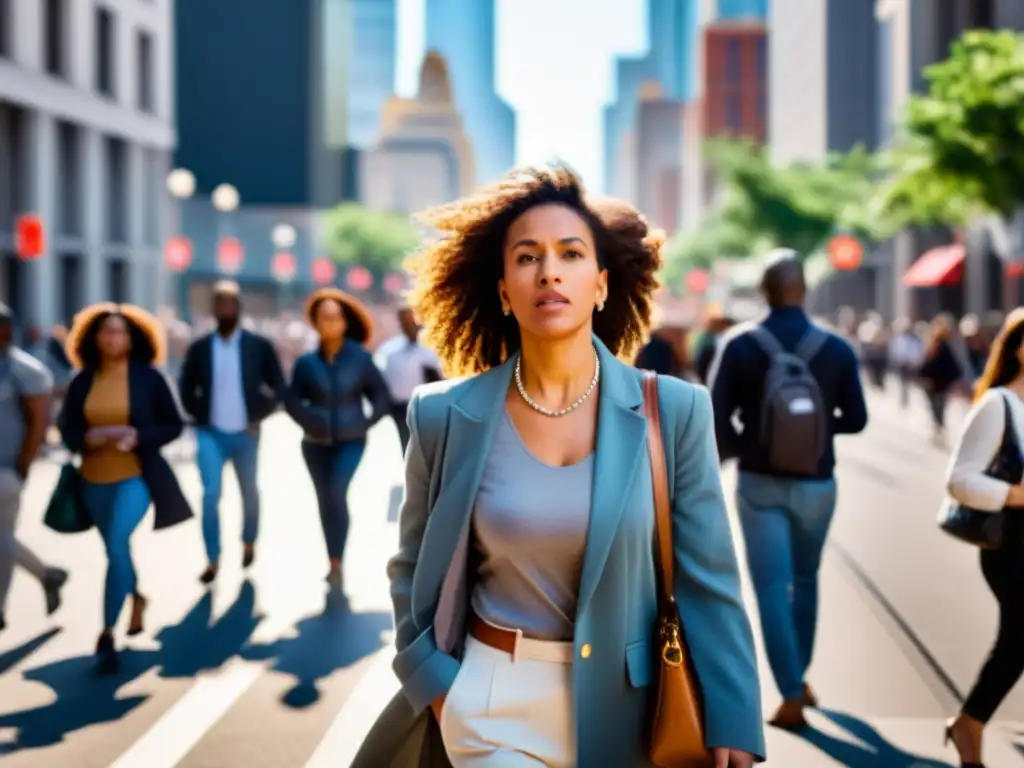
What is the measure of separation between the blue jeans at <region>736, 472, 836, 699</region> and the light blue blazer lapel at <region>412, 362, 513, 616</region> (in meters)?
3.63

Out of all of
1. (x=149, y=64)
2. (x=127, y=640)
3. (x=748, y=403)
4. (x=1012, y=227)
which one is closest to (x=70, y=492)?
(x=127, y=640)

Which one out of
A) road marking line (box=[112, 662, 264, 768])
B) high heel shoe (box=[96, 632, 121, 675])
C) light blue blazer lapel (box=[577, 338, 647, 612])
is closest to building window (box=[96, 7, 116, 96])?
high heel shoe (box=[96, 632, 121, 675])

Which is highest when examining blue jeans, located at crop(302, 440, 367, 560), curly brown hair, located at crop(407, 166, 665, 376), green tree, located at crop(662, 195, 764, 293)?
green tree, located at crop(662, 195, 764, 293)

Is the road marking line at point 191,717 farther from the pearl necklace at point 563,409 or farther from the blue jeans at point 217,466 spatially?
the pearl necklace at point 563,409

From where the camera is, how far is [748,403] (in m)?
7.04

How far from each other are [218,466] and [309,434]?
87 cm

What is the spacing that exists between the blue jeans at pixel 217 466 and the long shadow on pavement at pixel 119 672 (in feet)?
2.88

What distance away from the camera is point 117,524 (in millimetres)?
8664

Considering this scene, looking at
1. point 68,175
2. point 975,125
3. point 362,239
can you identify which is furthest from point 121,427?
point 362,239

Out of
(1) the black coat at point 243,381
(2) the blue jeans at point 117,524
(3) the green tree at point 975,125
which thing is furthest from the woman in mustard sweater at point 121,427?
(3) the green tree at point 975,125

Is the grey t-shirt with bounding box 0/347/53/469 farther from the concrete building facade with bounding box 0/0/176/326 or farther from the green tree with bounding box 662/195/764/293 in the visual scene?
the green tree with bounding box 662/195/764/293

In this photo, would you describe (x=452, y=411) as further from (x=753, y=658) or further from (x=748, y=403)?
(x=748, y=403)

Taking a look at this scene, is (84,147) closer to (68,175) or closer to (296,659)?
(68,175)

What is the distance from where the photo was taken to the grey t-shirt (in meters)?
8.77
